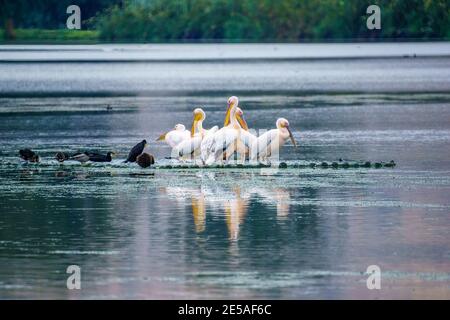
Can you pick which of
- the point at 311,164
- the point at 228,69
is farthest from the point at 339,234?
the point at 228,69

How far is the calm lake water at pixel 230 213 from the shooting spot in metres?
10.3

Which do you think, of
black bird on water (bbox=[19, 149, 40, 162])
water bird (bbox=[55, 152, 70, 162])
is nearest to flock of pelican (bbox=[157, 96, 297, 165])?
water bird (bbox=[55, 152, 70, 162])

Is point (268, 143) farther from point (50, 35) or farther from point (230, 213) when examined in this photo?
point (50, 35)

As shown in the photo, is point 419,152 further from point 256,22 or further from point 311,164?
point 256,22

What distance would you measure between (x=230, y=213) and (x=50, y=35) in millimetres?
87174

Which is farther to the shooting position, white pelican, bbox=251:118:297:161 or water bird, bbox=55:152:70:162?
water bird, bbox=55:152:70:162

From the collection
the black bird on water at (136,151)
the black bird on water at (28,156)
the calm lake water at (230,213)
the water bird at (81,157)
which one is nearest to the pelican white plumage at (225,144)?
the calm lake water at (230,213)

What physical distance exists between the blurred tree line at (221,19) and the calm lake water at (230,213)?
58.0 m

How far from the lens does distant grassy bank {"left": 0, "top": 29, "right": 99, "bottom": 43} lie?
9825 centimetres

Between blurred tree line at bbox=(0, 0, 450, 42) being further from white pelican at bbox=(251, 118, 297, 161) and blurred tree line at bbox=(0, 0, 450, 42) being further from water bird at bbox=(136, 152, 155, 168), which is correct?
water bird at bbox=(136, 152, 155, 168)

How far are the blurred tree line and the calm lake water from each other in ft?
190

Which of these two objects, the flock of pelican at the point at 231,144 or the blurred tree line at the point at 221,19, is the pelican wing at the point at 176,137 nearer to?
the flock of pelican at the point at 231,144

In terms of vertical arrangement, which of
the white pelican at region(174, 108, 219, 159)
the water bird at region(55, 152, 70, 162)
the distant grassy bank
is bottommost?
the water bird at region(55, 152, 70, 162)
